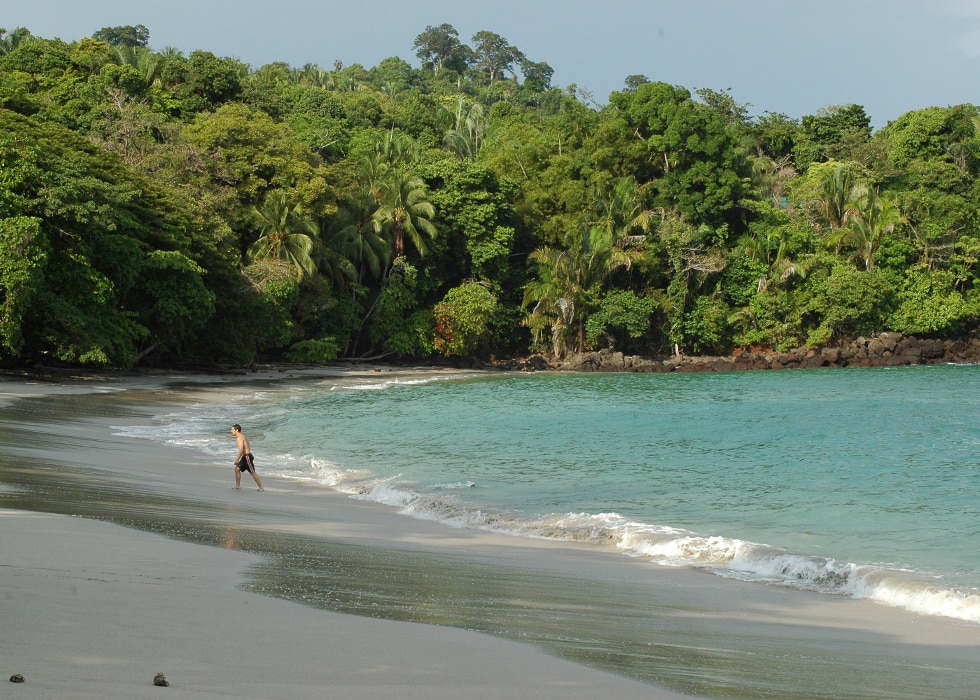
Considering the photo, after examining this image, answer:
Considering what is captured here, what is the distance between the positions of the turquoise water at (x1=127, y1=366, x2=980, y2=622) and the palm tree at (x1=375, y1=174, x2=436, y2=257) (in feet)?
45.7

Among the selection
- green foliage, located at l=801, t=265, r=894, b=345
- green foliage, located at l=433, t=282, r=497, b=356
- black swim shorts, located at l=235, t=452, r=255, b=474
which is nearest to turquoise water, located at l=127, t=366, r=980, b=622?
black swim shorts, located at l=235, t=452, r=255, b=474

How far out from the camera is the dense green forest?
3928cm

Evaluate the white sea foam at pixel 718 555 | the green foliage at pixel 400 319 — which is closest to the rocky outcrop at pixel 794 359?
the green foliage at pixel 400 319

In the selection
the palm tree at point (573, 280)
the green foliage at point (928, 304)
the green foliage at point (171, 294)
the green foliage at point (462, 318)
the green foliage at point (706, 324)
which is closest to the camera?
the green foliage at point (171, 294)

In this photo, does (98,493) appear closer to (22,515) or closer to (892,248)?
(22,515)

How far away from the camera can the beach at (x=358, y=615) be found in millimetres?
4113

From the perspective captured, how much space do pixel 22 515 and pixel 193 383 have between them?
24855 mm

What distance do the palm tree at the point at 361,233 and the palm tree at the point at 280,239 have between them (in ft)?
14.0

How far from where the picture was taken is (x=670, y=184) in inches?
1955

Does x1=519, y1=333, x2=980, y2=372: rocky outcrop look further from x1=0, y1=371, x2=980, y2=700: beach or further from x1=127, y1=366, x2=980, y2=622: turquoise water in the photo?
x1=0, y1=371, x2=980, y2=700: beach

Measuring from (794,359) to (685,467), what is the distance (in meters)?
32.8

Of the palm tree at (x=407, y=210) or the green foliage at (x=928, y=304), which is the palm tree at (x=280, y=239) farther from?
the green foliage at (x=928, y=304)

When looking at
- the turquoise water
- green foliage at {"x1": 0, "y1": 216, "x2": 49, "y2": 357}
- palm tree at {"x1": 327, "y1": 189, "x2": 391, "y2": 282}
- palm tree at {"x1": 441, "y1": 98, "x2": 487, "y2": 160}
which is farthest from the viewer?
palm tree at {"x1": 441, "y1": 98, "x2": 487, "y2": 160}

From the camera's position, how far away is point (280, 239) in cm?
3906
